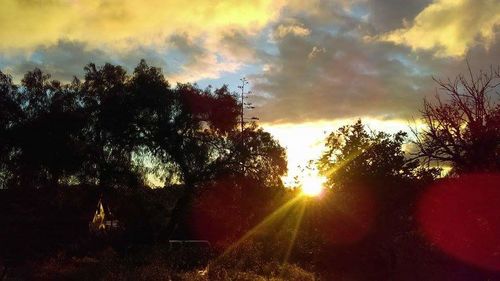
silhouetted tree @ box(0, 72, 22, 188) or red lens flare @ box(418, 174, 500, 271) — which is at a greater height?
silhouetted tree @ box(0, 72, 22, 188)

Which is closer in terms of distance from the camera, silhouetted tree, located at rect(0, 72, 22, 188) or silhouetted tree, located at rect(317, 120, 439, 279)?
silhouetted tree, located at rect(317, 120, 439, 279)

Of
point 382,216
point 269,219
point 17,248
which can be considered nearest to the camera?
point 382,216

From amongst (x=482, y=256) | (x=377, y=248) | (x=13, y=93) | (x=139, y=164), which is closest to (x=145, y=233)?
(x=139, y=164)

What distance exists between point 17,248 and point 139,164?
8.27 meters

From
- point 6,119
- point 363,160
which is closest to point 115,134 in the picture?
point 6,119

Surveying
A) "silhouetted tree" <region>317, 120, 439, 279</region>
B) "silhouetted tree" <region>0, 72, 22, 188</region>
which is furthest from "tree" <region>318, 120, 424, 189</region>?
"silhouetted tree" <region>0, 72, 22, 188</region>

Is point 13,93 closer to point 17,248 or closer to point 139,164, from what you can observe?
point 139,164

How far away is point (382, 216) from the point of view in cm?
2181

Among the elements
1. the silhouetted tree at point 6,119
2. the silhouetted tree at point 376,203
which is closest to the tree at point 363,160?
the silhouetted tree at point 376,203

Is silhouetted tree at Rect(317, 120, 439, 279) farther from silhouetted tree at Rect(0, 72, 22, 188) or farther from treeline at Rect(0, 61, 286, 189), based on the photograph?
silhouetted tree at Rect(0, 72, 22, 188)

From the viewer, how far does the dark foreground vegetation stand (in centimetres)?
1553

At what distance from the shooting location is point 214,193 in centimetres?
3325

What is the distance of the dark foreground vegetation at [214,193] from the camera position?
1553cm

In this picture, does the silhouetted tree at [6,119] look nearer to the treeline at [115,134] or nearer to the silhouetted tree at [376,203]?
the treeline at [115,134]
